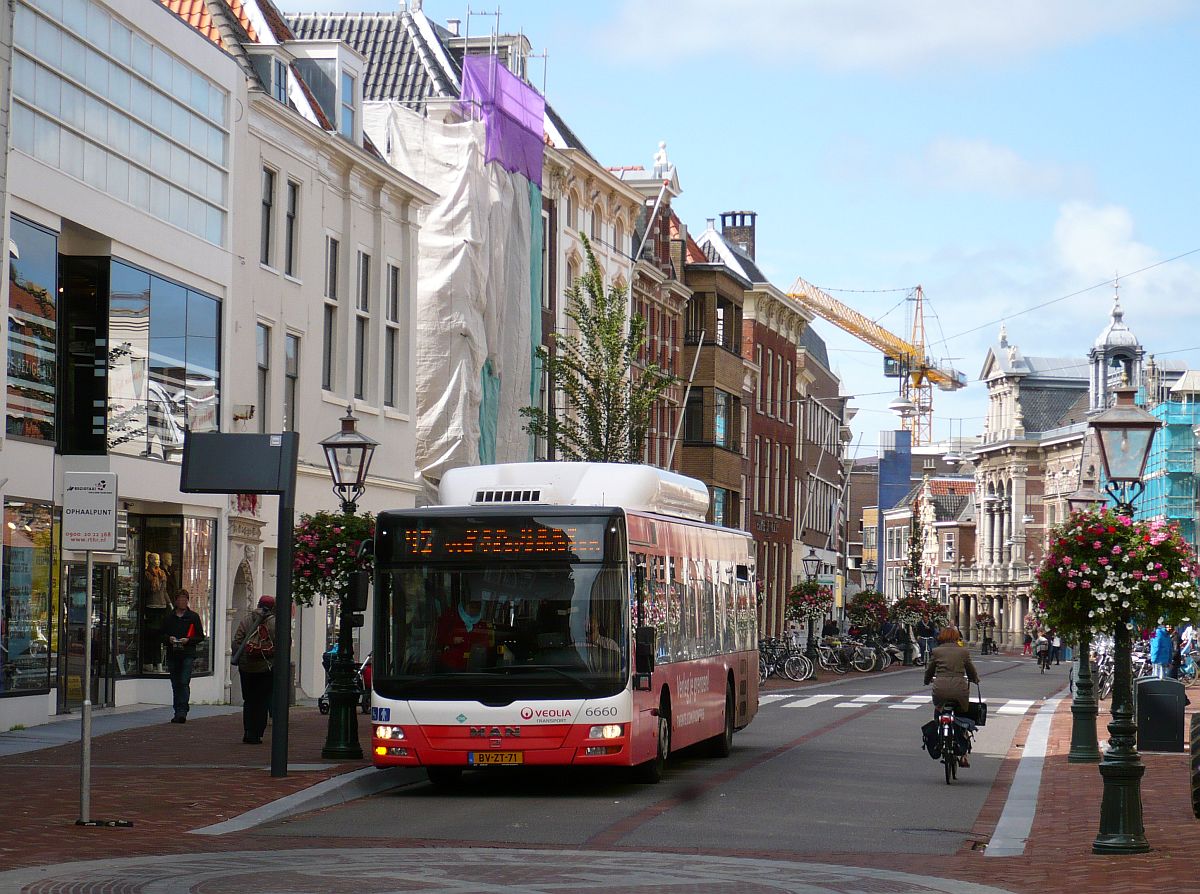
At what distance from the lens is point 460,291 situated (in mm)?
42531

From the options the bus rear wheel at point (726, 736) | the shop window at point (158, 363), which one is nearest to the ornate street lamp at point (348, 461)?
the bus rear wheel at point (726, 736)

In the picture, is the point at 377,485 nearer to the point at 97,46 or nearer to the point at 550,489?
the point at 97,46

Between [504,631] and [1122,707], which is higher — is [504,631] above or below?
above

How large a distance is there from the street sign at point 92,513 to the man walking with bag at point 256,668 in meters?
8.23

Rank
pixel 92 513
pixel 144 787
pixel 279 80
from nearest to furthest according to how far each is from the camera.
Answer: pixel 92 513 → pixel 144 787 → pixel 279 80

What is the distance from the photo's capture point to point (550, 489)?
63.2 ft

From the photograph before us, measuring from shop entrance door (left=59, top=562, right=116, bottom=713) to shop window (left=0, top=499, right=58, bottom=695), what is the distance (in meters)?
0.56

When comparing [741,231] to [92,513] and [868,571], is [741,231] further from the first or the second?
[92,513]

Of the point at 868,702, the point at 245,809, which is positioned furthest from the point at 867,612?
the point at 245,809

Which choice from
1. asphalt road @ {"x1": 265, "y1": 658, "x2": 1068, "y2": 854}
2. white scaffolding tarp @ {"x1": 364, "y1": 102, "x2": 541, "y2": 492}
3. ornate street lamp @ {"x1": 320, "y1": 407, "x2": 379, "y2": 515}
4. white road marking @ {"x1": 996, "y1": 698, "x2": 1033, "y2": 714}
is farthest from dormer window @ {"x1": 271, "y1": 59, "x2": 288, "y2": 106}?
white road marking @ {"x1": 996, "y1": 698, "x2": 1033, "y2": 714}

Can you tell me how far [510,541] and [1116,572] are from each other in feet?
17.5

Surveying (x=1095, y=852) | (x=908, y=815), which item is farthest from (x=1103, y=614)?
(x=1095, y=852)

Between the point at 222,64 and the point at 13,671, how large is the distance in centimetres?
1124

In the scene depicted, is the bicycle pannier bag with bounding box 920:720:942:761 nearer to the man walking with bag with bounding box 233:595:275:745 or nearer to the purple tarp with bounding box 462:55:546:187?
the man walking with bag with bounding box 233:595:275:745
